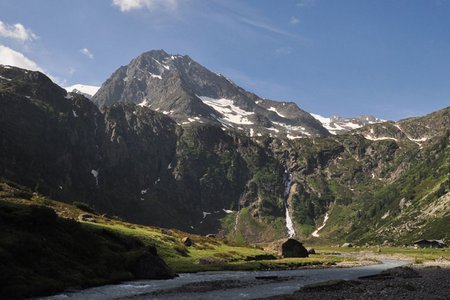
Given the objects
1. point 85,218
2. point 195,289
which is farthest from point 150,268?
point 85,218

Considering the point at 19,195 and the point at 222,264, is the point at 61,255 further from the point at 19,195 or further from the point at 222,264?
the point at 19,195

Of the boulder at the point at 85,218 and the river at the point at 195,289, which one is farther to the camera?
the boulder at the point at 85,218

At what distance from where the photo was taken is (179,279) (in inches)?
2798

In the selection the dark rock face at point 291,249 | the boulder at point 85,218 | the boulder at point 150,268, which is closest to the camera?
the boulder at point 150,268

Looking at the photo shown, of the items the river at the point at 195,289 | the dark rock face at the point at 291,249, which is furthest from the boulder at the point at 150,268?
the dark rock face at the point at 291,249

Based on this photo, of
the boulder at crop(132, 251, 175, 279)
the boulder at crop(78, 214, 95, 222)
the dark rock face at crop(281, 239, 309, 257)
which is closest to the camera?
the boulder at crop(132, 251, 175, 279)

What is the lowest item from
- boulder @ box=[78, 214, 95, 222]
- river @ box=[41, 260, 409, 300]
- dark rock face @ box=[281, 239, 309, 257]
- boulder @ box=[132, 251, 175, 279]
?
dark rock face @ box=[281, 239, 309, 257]

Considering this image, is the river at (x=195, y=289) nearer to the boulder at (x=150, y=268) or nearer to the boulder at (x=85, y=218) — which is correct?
the boulder at (x=150, y=268)

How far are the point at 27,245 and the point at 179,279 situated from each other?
82.4 feet

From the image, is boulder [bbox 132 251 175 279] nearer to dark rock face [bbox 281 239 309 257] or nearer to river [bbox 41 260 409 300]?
river [bbox 41 260 409 300]

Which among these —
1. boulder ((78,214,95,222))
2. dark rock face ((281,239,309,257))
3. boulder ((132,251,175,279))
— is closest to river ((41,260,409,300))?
boulder ((132,251,175,279))

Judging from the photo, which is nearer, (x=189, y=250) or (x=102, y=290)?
(x=102, y=290)

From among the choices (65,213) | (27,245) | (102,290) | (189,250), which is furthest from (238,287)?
(65,213)

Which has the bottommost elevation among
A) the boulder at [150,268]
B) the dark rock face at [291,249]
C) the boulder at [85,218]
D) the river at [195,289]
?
the dark rock face at [291,249]
